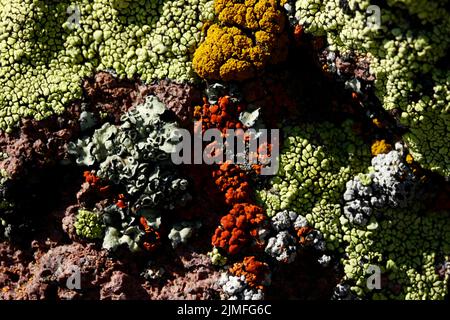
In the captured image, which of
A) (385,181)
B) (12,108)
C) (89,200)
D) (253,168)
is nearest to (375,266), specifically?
(385,181)

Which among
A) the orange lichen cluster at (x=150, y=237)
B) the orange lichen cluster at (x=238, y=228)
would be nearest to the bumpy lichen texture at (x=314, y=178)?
the orange lichen cluster at (x=238, y=228)

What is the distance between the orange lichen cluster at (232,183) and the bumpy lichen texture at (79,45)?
0.86 meters

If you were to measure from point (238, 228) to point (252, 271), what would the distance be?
0.37 meters

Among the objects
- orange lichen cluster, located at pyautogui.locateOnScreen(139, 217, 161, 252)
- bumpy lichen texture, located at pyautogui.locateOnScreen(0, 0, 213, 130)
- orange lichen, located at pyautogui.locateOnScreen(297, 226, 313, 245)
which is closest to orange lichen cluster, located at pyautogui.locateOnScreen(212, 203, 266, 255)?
orange lichen, located at pyautogui.locateOnScreen(297, 226, 313, 245)

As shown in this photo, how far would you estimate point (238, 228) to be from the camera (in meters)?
5.71

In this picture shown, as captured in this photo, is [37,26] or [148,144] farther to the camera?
[37,26]

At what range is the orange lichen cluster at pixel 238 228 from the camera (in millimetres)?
5688

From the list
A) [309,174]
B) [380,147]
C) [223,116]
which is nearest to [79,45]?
[223,116]

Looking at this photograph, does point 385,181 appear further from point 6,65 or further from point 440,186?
point 6,65

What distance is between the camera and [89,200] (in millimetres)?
6020

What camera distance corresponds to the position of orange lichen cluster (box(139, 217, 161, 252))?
5832 mm

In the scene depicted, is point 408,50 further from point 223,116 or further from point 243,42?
point 223,116

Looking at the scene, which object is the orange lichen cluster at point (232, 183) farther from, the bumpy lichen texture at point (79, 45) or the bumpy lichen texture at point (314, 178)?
the bumpy lichen texture at point (79, 45)

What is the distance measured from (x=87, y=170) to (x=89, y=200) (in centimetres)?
26
